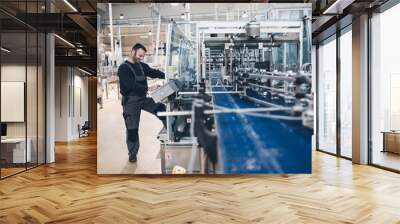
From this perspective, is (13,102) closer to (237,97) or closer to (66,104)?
(237,97)

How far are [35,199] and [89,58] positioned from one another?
8.72m

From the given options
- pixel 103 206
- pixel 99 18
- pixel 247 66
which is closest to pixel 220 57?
pixel 247 66

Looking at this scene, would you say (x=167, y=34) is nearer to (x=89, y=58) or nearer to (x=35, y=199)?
(x=35, y=199)

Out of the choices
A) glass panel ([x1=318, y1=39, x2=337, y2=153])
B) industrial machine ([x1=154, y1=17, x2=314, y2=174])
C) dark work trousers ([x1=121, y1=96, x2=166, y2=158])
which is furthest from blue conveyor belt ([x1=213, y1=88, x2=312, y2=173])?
glass panel ([x1=318, y1=39, x2=337, y2=153])

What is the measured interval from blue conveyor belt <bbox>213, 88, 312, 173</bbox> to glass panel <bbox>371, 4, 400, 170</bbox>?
7.10 ft

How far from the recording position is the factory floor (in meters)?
6.26

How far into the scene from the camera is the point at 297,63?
20.3 ft

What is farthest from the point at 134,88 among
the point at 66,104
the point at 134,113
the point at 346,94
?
the point at 66,104

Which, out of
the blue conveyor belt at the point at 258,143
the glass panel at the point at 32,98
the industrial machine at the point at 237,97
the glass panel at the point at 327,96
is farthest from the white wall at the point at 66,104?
the blue conveyor belt at the point at 258,143

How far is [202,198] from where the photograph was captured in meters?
4.83

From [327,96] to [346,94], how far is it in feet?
4.51

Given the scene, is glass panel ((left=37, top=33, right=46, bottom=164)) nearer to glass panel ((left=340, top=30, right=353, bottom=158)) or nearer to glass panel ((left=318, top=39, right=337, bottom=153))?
glass panel ((left=340, top=30, right=353, bottom=158))


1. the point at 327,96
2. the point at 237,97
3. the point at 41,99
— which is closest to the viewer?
the point at 237,97

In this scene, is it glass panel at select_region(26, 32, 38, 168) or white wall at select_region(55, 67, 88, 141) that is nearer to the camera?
glass panel at select_region(26, 32, 38, 168)
